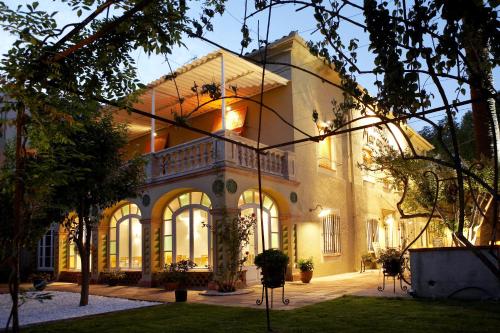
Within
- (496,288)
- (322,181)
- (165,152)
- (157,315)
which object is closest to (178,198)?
(165,152)

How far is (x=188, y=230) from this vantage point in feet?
43.9

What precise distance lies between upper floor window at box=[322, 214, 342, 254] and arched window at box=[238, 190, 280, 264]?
2.33 metres

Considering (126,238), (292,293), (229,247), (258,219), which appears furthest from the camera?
(126,238)

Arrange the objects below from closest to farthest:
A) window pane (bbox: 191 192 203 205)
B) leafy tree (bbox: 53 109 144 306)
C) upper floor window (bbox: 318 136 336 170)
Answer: leafy tree (bbox: 53 109 144 306), window pane (bbox: 191 192 203 205), upper floor window (bbox: 318 136 336 170)

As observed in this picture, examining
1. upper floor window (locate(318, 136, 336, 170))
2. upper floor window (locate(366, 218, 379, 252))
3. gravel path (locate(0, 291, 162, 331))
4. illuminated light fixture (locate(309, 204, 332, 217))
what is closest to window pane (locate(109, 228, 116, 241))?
gravel path (locate(0, 291, 162, 331))

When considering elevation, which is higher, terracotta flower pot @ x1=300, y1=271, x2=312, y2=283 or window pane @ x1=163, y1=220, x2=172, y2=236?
window pane @ x1=163, y1=220, x2=172, y2=236

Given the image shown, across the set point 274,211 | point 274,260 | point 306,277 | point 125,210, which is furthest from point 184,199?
point 274,260

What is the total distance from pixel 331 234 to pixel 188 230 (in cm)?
518

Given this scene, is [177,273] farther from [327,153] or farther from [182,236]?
[327,153]

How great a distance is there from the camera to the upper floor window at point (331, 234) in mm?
15648

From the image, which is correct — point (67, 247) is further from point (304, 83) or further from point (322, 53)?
point (322, 53)

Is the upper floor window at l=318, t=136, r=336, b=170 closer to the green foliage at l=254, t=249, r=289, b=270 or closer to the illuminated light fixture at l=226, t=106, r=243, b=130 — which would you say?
the illuminated light fixture at l=226, t=106, r=243, b=130

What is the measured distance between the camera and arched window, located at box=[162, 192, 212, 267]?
1304 centimetres

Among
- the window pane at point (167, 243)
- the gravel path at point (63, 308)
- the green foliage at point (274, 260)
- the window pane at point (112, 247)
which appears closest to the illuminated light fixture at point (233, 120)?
the window pane at point (167, 243)
